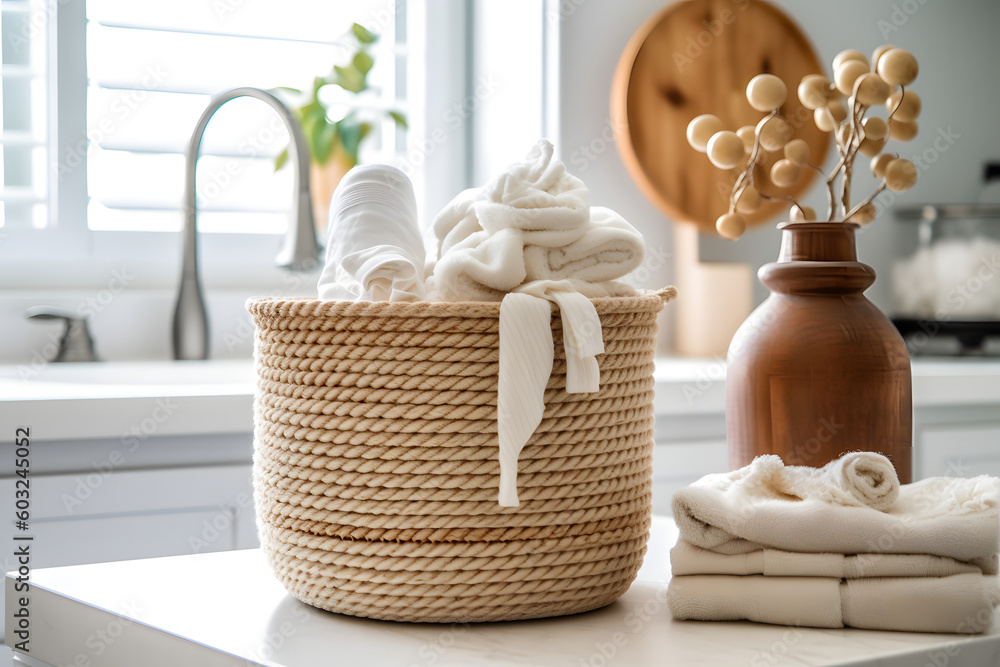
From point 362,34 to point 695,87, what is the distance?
648mm

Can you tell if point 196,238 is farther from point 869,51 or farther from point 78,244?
point 869,51

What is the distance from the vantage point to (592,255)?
57cm

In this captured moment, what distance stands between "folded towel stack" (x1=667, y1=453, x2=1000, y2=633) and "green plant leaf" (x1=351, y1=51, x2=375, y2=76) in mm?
1480

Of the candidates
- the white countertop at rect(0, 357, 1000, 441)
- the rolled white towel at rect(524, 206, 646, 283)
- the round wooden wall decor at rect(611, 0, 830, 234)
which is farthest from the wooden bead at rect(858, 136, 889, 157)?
the round wooden wall decor at rect(611, 0, 830, 234)

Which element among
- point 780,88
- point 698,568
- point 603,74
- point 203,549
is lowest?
point 203,549

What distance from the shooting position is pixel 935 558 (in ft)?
1.68

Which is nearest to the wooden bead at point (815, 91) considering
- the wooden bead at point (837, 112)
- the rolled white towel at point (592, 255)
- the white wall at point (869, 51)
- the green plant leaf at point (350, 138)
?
the wooden bead at point (837, 112)

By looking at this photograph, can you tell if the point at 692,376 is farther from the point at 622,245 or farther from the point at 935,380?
the point at 622,245

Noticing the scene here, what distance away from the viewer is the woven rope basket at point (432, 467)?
505 mm

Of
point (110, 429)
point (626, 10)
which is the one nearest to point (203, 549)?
point (110, 429)

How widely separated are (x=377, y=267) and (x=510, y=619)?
0.69 feet

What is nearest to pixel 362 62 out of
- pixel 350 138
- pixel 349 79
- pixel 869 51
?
pixel 349 79

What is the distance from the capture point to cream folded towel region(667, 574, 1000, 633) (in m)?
0.51

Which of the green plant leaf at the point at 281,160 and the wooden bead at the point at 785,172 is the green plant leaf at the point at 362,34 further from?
the wooden bead at the point at 785,172
